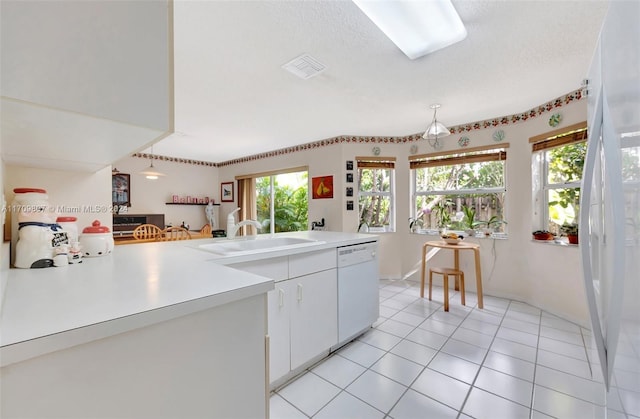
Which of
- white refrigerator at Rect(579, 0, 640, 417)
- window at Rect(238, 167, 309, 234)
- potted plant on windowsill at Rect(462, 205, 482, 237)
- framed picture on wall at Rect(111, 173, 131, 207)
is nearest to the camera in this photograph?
white refrigerator at Rect(579, 0, 640, 417)

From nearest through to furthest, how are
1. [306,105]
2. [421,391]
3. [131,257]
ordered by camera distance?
1. [131,257]
2. [421,391]
3. [306,105]

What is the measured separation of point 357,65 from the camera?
195 cm

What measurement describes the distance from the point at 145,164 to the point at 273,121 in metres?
3.41

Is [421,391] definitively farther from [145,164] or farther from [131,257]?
[145,164]

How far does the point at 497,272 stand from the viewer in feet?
10.4

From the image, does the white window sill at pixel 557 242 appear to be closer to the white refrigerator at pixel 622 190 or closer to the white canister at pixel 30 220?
the white refrigerator at pixel 622 190

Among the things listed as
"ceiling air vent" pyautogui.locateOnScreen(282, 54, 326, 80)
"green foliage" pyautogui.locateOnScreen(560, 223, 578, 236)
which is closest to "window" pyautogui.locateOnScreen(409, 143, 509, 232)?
"green foliage" pyautogui.locateOnScreen(560, 223, 578, 236)

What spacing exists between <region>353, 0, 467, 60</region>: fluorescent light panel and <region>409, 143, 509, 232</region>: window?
2.09m

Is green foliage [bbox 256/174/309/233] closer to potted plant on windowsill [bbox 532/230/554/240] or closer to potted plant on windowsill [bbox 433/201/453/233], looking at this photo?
potted plant on windowsill [bbox 433/201/453/233]

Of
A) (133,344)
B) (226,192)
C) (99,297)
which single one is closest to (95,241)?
(99,297)

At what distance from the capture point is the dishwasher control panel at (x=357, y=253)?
1.98 metres

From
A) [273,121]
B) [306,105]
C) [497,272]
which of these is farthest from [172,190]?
[497,272]

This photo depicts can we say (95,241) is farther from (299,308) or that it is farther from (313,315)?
(313,315)

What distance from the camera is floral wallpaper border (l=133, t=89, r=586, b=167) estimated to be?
8.44 feet
